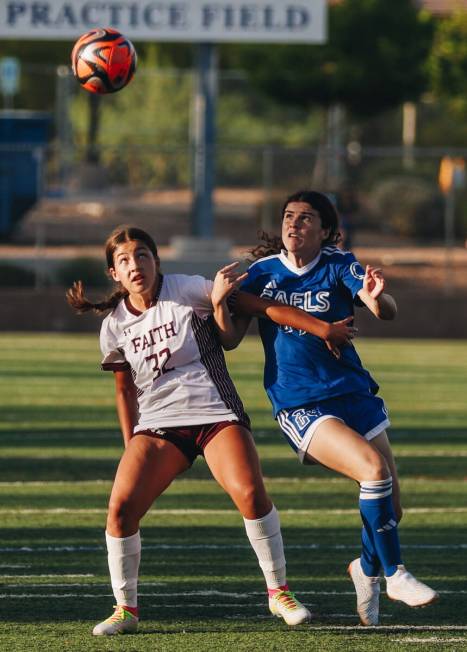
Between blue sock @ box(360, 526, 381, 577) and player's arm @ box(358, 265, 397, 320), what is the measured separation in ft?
2.91

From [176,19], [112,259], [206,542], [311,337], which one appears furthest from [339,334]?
[176,19]

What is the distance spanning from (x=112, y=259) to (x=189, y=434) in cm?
80

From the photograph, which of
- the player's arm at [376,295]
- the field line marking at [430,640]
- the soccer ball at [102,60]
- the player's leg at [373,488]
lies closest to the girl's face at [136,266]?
the player's arm at [376,295]

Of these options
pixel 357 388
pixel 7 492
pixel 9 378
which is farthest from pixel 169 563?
pixel 9 378

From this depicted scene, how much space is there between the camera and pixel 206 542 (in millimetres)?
8250

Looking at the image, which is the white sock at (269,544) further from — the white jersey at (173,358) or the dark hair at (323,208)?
the dark hair at (323,208)

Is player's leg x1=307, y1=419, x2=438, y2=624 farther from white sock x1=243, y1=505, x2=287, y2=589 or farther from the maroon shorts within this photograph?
the maroon shorts

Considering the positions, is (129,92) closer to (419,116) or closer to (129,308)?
(419,116)

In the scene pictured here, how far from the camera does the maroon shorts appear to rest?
6258mm

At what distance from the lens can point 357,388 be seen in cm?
648

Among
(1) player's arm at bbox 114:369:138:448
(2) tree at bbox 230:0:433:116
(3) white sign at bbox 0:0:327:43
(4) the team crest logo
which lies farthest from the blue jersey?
(2) tree at bbox 230:0:433:116

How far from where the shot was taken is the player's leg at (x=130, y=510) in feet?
20.0

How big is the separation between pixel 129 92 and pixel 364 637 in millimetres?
41336

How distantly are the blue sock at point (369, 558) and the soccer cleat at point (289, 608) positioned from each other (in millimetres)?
301
